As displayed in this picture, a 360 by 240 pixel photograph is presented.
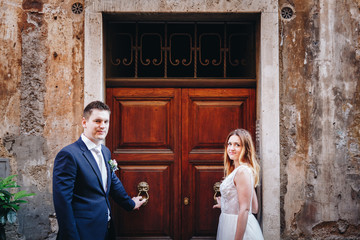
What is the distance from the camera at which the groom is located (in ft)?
9.12

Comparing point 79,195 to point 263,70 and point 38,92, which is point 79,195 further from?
point 263,70

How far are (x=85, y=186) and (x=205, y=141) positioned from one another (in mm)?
1724

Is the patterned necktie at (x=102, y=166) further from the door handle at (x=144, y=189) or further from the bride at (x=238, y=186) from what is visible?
the bride at (x=238, y=186)

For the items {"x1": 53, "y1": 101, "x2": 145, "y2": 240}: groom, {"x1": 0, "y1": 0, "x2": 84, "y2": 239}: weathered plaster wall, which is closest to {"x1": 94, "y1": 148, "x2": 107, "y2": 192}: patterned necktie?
{"x1": 53, "y1": 101, "x2": 145, "y2": 240}: groom

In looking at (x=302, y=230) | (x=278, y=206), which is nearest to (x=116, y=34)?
(x=278, y=206)

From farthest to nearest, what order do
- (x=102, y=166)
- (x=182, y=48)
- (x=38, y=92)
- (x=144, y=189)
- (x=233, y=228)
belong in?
1. (x=182, y=48)
2. (x=144, y=189)
3. (x=38, y=92)
4. (x=102, y=166)
5. (x=233, y=228)

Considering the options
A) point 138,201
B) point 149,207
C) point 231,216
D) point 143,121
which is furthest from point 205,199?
point 143,121

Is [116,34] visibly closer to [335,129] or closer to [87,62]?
[87,62]

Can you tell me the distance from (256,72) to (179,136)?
123cm

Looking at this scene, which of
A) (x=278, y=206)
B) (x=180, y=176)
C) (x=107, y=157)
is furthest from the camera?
(x=180, y=176)

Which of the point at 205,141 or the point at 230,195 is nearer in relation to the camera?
the point at 230,195

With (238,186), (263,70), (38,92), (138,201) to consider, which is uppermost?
(263,70)

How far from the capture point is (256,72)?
14.0 ft

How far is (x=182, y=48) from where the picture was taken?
14.1ft
